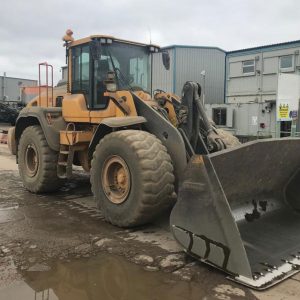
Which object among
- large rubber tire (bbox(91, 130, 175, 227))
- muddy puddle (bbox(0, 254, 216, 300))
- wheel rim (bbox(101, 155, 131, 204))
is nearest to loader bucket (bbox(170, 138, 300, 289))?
muddy puddle (bbox(0, 254, 216, 300))

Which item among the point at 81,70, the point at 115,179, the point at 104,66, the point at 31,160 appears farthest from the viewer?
the point at 31,160

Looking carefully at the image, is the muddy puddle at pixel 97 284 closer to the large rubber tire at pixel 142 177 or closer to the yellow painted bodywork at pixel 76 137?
the large rubber tire at pixel 142 177

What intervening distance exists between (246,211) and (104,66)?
3.13 meters

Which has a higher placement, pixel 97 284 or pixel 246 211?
pixel 246 211

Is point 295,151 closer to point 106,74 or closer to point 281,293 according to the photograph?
point 281,293

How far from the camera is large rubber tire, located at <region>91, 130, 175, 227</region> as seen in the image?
489 cm

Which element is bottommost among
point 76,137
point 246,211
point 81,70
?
point 246,211

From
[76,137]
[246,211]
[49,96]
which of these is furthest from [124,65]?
[246,211]

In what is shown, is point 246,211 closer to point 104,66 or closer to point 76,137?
point 76,137

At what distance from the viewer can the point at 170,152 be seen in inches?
210

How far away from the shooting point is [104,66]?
6551 mm

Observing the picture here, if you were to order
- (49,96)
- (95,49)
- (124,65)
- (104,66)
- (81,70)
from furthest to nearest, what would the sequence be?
(49,96) < (81,70) < (124,65) < (104,66) < (95,49)

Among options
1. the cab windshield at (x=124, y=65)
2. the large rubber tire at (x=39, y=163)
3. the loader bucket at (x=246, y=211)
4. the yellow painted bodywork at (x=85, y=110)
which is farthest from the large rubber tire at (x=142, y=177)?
the large rubber tire at (x=39, y=163)

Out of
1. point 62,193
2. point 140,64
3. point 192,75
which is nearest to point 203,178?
point 140,64
